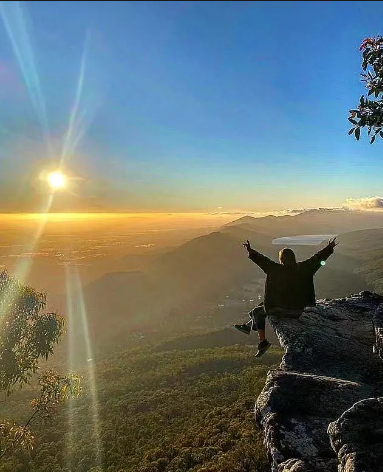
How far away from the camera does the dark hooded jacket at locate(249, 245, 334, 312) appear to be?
12188mm

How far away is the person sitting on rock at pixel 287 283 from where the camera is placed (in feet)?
40.0

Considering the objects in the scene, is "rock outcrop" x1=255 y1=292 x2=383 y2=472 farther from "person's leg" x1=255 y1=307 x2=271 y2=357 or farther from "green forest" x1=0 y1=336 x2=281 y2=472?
"green forest" x1=0 y1=336 x2=281 y2=472

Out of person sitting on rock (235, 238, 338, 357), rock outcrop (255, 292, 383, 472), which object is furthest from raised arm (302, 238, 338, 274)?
rock outcrop (255, 292, 383, 472)

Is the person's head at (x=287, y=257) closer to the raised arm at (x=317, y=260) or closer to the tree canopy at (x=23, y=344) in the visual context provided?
the raised arm at (x=317, y=260)

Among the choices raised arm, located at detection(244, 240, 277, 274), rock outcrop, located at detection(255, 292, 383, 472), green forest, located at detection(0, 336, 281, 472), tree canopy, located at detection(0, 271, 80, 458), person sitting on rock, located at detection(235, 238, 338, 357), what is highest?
raised arm, located at detection(244, 240, 277, 274)

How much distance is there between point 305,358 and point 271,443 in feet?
12.8

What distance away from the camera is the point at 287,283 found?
40.1 ft

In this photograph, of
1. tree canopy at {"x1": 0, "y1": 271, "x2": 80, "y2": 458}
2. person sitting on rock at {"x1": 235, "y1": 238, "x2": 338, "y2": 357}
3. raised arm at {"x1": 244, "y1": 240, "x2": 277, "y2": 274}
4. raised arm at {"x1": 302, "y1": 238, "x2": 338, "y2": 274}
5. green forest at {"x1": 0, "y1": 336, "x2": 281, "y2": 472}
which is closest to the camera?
raised arm at {"x1": 244, "y1": 240, "x2": 277, "y2": 274}

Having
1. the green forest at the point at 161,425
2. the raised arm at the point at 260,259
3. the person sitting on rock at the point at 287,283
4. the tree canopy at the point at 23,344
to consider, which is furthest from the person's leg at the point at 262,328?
the tree canopy at the point at 23,344

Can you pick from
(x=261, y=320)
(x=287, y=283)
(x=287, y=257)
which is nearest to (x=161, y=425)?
(x=261, y=320)

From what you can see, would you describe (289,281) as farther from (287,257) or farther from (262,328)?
(262,328)

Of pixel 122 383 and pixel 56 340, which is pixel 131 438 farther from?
pixel 122 383

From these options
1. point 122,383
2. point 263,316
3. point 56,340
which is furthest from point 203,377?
point 263,316

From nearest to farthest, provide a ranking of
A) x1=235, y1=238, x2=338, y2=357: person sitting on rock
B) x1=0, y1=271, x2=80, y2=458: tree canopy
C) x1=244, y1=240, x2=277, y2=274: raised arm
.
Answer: x1=244, y1=240, x2=277, y2=274: raised arm < x1=235, y1=238, x2=338, y2=357: person sitting on rock < x1=0, y1=271, x2=80, y2=458: tree canopy
